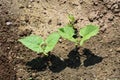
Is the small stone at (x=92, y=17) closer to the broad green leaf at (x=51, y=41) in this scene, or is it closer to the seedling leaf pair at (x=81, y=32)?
the seedling leaf pair at (x=81, y=32)

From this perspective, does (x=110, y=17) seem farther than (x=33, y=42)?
Yes

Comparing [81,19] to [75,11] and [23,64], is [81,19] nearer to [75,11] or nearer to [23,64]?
[75,11]

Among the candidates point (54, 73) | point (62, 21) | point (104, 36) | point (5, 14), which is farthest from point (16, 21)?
point (104, 36)

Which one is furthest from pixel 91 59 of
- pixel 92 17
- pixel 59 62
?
pixel 92 17

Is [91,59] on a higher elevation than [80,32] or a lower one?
lower

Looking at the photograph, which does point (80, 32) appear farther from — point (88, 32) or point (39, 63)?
point (39, 63)
